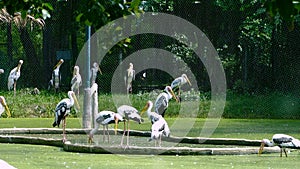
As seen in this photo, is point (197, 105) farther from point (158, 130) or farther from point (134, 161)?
point (134, 161)

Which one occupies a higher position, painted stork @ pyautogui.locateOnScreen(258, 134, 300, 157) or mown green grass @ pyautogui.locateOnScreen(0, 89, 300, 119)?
mown green grass @ pyautogui.locateOnScreen(0, 89, 300, 119)

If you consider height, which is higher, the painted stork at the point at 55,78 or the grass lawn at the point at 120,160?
the painted stork at the point at 55,78

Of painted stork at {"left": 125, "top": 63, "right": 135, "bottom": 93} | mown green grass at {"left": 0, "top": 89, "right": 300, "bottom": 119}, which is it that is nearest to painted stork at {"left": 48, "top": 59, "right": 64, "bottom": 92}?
mown green grass at {"left": 0, "top": 89, "right": 300, "bottom": 119}

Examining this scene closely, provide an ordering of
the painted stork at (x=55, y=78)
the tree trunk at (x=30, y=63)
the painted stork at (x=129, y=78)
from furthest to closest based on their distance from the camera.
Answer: the tree trunk at (x=30, y=63), the painted stork at (x=55, y=78), the painted stork at (x=129, y=78)

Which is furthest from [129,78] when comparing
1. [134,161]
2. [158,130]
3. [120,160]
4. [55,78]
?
[134,161]

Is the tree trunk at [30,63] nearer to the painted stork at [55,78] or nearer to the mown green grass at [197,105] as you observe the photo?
the painted stork at [55,78]

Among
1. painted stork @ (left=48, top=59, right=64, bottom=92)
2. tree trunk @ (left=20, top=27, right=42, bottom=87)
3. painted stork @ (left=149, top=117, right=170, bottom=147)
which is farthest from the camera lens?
tree trunk @ (left=20, top=27, right=42, bottom=87)

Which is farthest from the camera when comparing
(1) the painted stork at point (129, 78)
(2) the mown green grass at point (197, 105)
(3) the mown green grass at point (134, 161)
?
(1) the painted stork at point (129, 78)

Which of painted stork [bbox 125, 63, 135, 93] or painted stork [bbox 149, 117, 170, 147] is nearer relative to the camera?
painted stork [bbox 149, 117, 170, 147]

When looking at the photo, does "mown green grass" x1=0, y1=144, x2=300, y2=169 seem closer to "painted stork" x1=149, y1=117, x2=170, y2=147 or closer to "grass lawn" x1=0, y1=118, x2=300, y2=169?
"grass lawn" x1=0, y1=118, x2=300, y2=169

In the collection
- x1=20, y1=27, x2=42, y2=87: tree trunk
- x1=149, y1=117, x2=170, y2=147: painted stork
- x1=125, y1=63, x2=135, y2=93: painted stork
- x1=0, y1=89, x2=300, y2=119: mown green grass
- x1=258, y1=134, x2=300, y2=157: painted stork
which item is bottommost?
x1=258, y1=134, x2=300, y2=157: painted stork

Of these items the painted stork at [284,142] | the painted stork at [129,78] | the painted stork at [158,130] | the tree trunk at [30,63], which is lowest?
the painted stork at [284,142]

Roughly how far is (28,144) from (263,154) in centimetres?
387

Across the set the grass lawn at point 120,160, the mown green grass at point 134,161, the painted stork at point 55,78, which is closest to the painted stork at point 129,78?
the painted stork at point 55,78
